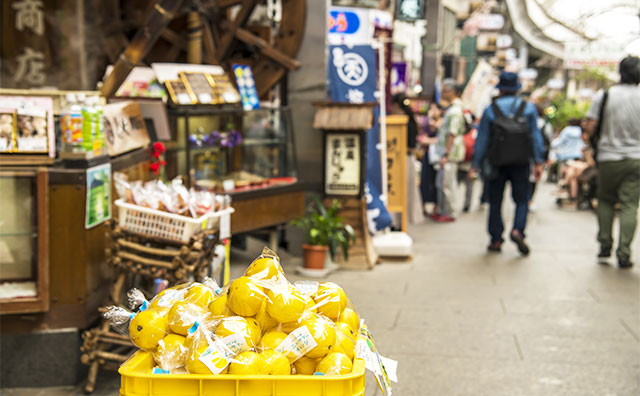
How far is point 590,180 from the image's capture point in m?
14.7

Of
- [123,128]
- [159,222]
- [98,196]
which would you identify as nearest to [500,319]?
[159,222]

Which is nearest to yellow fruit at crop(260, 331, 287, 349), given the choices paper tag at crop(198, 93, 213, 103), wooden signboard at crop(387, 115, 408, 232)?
paper tag at crop(198, 93, 213, 103)

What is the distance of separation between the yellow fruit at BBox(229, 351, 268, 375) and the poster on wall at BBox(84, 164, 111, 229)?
2491 millimetres

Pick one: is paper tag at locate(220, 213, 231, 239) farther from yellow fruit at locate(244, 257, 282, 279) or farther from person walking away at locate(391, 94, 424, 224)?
person walking away at locate(391, 94, 424, 224)

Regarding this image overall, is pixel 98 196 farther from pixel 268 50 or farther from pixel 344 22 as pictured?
pixel 344 22

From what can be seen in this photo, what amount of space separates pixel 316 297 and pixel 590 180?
42.0 ft

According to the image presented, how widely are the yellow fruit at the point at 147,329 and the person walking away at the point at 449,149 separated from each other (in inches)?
389

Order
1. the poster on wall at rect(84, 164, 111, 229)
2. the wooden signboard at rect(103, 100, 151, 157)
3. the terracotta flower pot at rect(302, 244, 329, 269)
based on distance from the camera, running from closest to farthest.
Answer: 1. the poster on wall at rect(84, 164, 111, 229)
2. the wooden signboard at rect(103, 100, 151, 157)
3. the terracotta flower pot at rect(302, 244, 329, 269)

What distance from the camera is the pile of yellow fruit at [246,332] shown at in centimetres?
253

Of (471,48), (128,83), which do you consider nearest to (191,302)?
(128,83)

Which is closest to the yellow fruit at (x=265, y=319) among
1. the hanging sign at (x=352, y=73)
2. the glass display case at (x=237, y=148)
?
the glass display case at (x=237, y=148)

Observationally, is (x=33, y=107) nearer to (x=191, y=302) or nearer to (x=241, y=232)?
(x=191, y=302)

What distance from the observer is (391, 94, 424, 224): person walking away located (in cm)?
1123

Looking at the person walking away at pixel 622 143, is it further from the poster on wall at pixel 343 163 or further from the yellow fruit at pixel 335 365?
the yellow fruit at pixel 335 365
